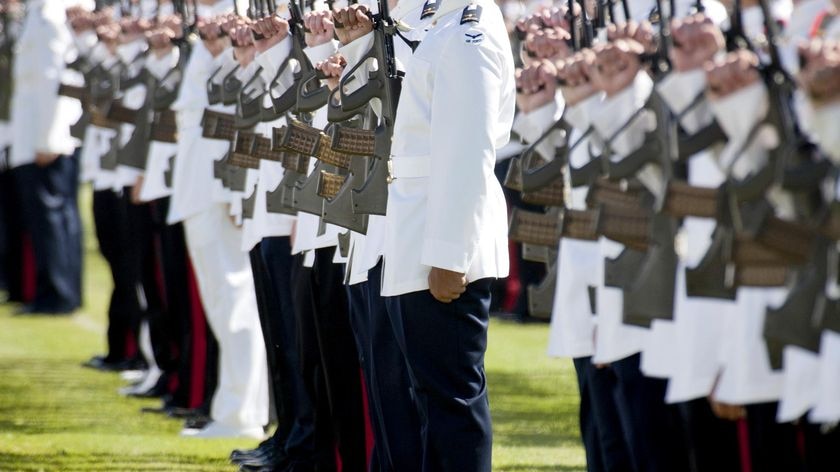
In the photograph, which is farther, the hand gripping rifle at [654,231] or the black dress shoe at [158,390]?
the black dress shoe at [158,390]

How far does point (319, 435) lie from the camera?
674cm

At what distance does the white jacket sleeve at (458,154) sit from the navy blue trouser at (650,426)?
619 millimetres

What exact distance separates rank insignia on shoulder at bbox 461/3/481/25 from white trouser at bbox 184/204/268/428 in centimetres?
335

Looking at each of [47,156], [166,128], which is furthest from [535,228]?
[47,156]

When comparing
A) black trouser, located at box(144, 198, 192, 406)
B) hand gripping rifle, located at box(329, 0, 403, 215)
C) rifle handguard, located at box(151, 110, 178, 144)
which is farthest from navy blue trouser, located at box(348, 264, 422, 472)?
black trouser, located at box(144, 198, 192, 406)

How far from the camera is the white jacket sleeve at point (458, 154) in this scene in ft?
16.0

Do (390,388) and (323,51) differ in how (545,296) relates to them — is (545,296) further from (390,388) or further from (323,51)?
(323,51)

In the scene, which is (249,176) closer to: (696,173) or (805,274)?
(696,173)

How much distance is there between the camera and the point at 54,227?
13.6 metres

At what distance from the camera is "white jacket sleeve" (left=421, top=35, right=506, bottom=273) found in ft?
16.0

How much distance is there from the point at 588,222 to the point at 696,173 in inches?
28.8

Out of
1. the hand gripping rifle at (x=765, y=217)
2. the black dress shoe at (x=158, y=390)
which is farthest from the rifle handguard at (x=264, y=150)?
the hand gripping rifle at (x=765, y=217)

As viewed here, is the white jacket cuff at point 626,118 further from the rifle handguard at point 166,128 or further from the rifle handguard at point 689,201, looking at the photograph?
the rifle handguard at point 166,128

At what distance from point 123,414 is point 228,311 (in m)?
1.32
